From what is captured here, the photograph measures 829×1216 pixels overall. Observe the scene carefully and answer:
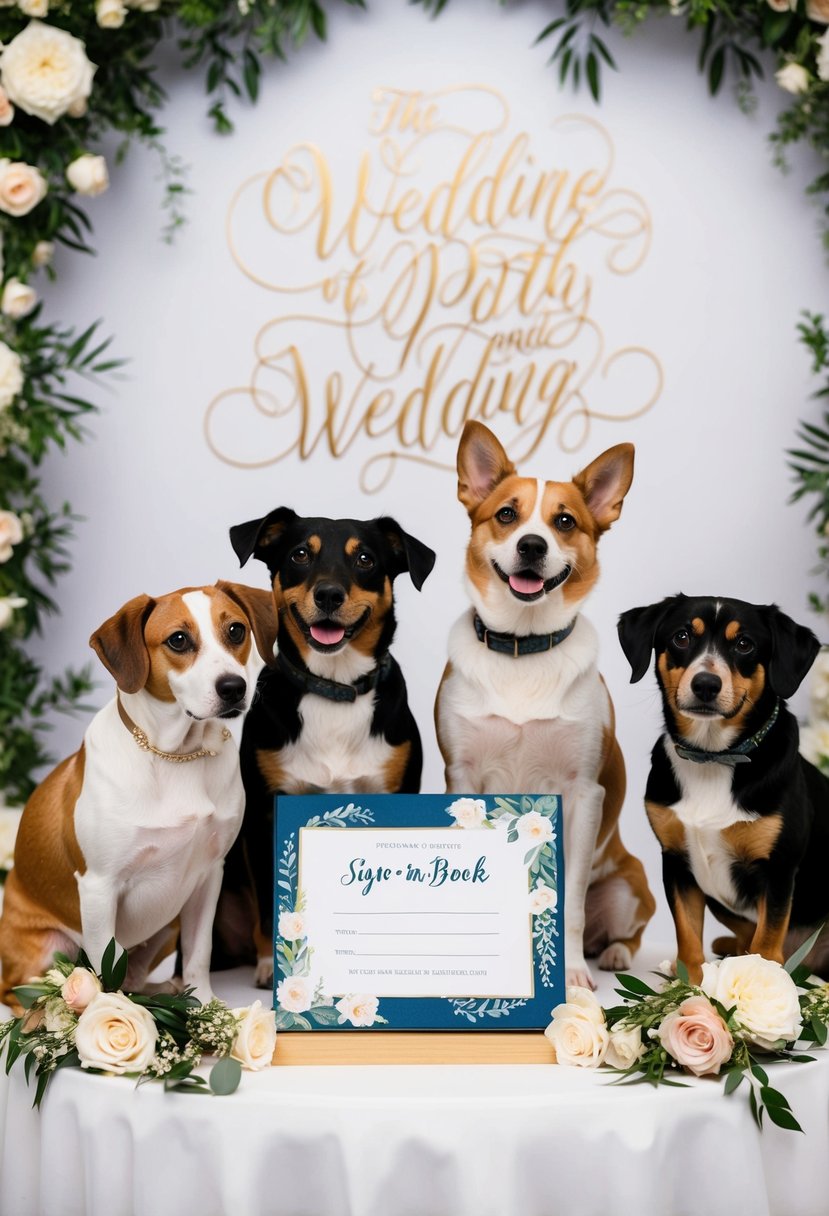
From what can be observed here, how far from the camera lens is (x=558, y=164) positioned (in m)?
3.78

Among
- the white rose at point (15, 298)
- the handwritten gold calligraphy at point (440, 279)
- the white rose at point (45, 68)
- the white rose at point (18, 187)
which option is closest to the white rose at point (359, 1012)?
the handwritten gold calligraphy at point (440, 279)

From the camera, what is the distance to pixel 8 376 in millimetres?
3355

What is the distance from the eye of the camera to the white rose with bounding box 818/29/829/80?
330 cm

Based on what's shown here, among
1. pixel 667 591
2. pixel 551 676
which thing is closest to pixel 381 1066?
pixel 551 676

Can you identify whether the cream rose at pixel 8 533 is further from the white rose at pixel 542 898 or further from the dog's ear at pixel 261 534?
the white rose at pixel 542 898

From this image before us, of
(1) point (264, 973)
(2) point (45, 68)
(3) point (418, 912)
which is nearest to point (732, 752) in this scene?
(3) point (418, 912)

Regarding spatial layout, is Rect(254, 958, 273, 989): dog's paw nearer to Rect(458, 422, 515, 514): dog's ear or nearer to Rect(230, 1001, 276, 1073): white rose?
Rect(230, 1001, 276, 1073): white rose

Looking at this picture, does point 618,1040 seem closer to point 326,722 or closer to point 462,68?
point 326,722

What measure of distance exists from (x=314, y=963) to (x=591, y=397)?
7.94 ft

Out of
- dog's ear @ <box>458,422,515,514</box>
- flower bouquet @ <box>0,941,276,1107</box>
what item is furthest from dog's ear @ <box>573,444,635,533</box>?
flower bouquet @ <box>0,941,276,1107</box>

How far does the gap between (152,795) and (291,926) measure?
0.35 m

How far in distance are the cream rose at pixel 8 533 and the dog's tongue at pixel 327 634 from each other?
5.51ft

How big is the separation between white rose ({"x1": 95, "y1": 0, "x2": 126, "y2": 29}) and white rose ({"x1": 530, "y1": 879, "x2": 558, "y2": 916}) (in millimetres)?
2831

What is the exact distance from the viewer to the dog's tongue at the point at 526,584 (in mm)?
2217
